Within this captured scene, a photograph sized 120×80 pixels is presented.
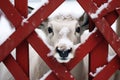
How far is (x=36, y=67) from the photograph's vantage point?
2297mm

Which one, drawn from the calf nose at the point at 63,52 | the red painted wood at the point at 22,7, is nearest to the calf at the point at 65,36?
the calf nose at the point at 63,52

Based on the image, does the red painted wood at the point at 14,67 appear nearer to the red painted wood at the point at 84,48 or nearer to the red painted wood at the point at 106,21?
the red painted wood at the point at 84,48

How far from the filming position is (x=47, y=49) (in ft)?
6.12

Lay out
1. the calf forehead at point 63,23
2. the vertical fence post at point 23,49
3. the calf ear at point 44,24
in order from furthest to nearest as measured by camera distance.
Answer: the calf ear at point 44,24 < the calf forehead at point 63,23 < the vertical fence post at point 23,49

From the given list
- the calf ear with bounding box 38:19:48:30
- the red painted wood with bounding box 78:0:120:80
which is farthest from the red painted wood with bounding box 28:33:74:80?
the calf ear with bounding box 38:19:48:30

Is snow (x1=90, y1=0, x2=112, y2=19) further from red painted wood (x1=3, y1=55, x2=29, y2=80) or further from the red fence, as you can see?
red painted wood (x1=3, y1=55, x2=29, y2=80)

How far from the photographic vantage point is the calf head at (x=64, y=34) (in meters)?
1.78

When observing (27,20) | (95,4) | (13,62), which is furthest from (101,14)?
(13,62)

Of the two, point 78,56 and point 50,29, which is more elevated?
point 50,29

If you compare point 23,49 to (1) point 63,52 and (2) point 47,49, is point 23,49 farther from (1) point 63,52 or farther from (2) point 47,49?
(1) point 63,52

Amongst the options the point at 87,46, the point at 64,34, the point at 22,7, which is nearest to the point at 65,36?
the point at 64,34

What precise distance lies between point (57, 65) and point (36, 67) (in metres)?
0.44

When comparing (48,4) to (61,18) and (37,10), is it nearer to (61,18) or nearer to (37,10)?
(37,10)

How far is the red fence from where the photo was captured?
1.81m
